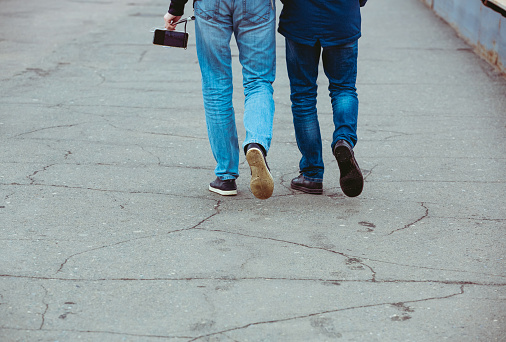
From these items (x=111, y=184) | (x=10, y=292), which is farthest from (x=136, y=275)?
(x=111, y=184)

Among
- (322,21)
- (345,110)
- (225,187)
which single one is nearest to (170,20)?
(322,21)

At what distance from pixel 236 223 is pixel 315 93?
102 centimetres

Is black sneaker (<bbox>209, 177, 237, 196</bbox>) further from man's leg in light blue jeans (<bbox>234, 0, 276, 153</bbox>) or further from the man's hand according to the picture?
the man's hand

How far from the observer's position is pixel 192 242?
4281 millimetres

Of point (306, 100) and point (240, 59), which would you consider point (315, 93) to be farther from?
point (240, 59)

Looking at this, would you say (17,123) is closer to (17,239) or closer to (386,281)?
(17,239)

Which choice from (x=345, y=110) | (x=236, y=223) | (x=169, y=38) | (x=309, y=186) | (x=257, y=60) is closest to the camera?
(x=236, y=223)

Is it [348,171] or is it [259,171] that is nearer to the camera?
[259,171]

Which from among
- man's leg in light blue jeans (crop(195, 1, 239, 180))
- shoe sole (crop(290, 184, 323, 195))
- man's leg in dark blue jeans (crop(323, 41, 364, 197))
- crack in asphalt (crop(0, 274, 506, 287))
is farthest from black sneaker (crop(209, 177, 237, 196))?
crack in asphalt (crop(0, 274, 506, 287))

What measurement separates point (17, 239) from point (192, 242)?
94 centimetres

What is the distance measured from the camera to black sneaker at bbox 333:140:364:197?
185 inches

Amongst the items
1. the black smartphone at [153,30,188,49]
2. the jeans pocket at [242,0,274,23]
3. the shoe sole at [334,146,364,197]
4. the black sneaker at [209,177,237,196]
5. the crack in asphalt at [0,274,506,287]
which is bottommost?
the black sneaker at [209,177,237,196]

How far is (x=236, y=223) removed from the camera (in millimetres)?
4613

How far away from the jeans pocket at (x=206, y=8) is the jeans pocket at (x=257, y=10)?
0.57ft
